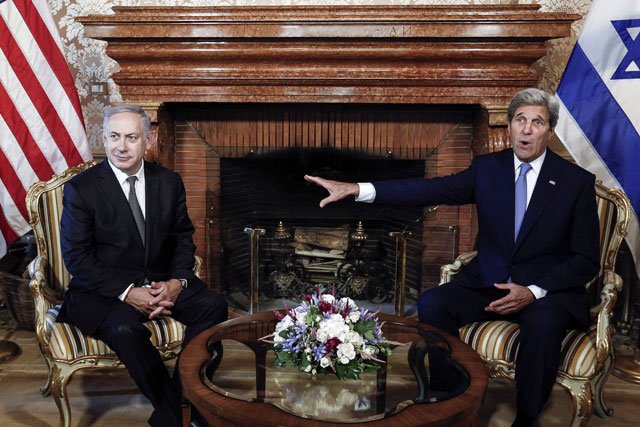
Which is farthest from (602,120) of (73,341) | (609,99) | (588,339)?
(73,341)

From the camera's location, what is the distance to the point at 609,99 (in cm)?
283

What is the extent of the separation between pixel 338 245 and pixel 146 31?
5.20ft

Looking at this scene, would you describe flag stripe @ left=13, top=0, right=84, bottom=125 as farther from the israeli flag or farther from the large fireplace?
the israeli flag

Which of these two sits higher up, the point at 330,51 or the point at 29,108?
the point at 330,51

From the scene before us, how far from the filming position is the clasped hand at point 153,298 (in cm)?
233

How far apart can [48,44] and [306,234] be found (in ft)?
5.60

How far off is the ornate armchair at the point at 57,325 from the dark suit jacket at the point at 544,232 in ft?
3.34

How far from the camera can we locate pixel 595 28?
2.85 metres

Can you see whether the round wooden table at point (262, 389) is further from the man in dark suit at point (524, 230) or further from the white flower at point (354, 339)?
the man in dark suit at point (524, 230)

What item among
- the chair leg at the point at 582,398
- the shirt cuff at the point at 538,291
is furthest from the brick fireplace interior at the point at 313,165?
the chair leg at the point at 582,398

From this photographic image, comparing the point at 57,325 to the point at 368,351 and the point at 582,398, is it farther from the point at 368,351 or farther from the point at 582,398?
the point at 582,398

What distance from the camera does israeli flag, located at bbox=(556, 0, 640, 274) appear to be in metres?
2.80

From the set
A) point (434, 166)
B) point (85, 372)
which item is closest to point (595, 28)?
point (434, 166)

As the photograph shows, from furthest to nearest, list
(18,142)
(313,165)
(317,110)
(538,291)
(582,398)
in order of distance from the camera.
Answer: (313,165)
(317,110)
(18,142)
(538,291)
(582,398)
